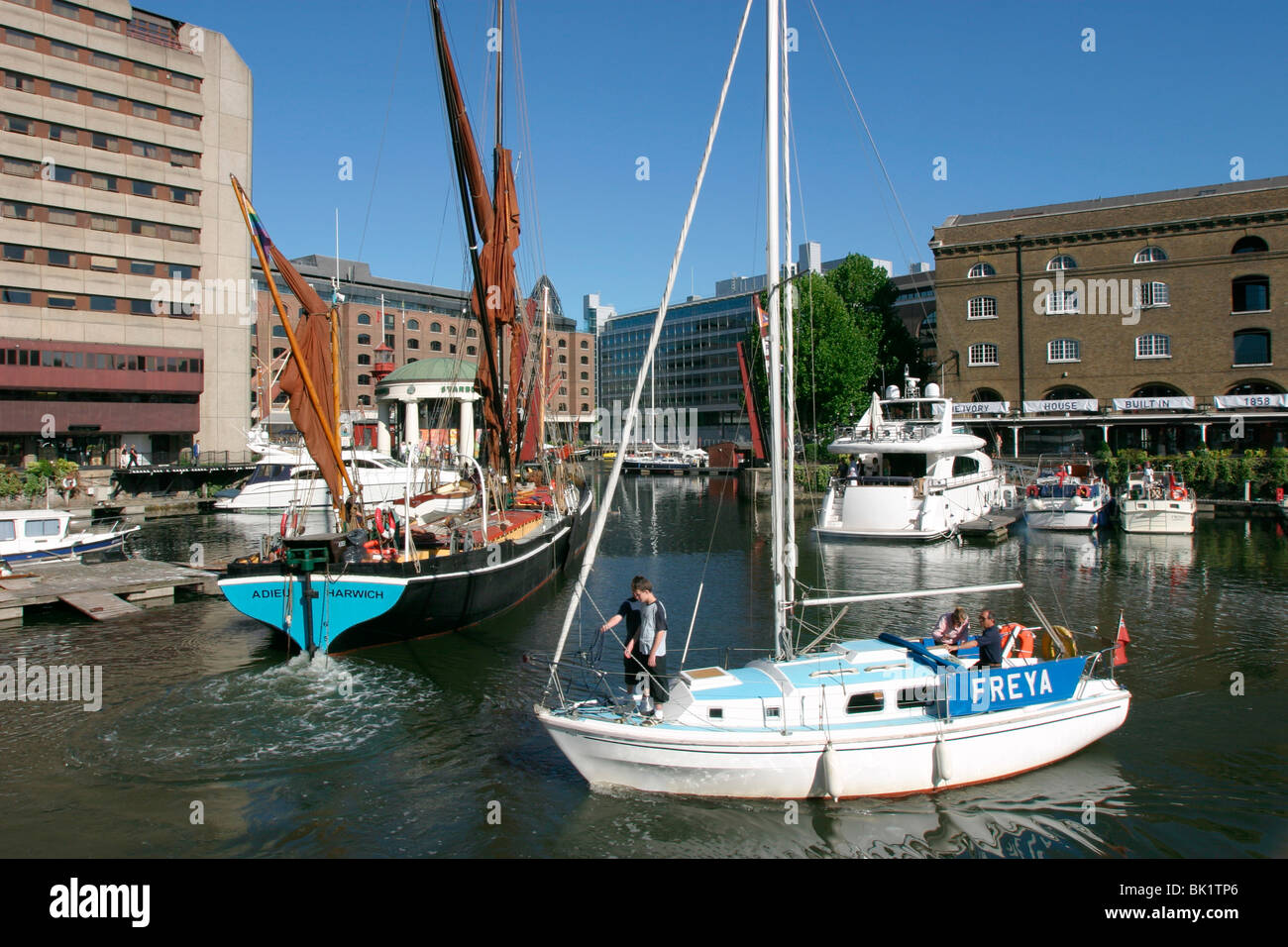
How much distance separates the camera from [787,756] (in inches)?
455

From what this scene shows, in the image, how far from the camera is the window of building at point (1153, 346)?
62.7m

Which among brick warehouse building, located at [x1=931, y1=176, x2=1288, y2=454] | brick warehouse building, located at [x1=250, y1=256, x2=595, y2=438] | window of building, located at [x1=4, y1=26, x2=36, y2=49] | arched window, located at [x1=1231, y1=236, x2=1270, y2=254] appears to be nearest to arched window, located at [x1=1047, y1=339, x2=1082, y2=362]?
brick warehouse building, located at [x1=931, y1=176, x2=1288, y2=454]

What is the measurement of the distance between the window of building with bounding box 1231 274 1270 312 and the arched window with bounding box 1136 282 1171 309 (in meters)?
4.33

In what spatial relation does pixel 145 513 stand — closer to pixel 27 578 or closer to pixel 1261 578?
pixel 27 578

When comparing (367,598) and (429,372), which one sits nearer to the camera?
(367,598)

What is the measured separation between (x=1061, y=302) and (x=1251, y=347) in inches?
527

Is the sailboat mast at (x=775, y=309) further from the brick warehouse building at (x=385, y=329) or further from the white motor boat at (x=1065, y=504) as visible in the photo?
the brick warehouse building at (x=385, y=329)

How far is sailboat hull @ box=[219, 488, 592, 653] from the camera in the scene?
18953 millimetres

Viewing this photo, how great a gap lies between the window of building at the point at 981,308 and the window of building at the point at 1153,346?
1094 cm

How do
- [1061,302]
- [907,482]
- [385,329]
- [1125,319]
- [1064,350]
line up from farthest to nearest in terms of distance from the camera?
1. [385,329]
2. [1064,350]
3. [1061,302]
4. [1125,319]
5. [907,482]

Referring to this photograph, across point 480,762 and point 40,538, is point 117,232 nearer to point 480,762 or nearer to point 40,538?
point 40,538

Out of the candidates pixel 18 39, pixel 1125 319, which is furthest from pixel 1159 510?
pixel 18 39
